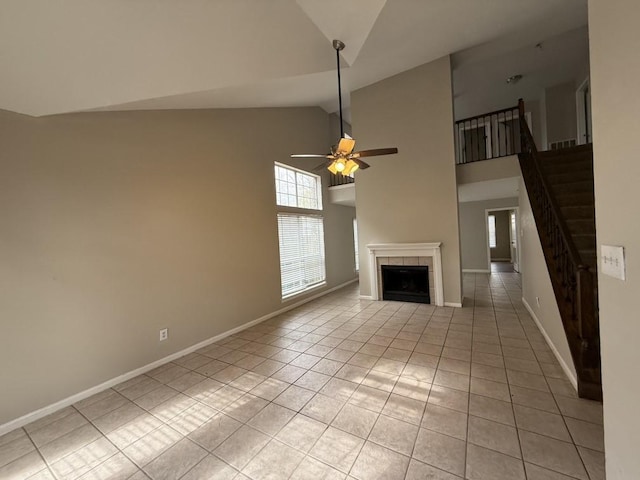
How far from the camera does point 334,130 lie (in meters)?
6.75

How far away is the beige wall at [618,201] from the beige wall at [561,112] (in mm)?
6961

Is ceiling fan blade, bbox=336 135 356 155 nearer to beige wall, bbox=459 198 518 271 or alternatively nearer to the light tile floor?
the light tile floor

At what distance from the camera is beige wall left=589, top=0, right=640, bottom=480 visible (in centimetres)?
88

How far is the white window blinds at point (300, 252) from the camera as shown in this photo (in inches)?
192

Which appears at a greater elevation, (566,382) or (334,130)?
(334,130)

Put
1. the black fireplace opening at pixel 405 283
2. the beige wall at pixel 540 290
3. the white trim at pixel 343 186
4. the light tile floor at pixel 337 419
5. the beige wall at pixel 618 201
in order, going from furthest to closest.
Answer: the white trim at pixel 343 186 < the black fireplace opening at pixel 405 283 < the beige wall at pixel 540 290 < the light tile floor at pixel 337 419 < the beige wall at pixel 618 201

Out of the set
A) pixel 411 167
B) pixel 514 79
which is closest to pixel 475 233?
pixel 514 79

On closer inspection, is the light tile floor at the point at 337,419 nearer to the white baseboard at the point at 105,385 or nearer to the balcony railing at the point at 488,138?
the white baseboard at the point at 105,385

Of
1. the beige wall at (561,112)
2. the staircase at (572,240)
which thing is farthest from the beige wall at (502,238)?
the staircase at (572,240)

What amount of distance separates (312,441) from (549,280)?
2.90m

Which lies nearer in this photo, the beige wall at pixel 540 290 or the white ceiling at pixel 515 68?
the beige wall at pixel 540 290

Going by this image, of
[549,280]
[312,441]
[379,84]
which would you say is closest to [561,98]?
[379,84]

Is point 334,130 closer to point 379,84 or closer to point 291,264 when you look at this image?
point 379,84

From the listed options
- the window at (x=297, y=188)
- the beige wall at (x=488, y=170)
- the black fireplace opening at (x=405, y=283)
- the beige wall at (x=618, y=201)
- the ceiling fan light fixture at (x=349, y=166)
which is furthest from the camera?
the window at (x=297, y=188)
